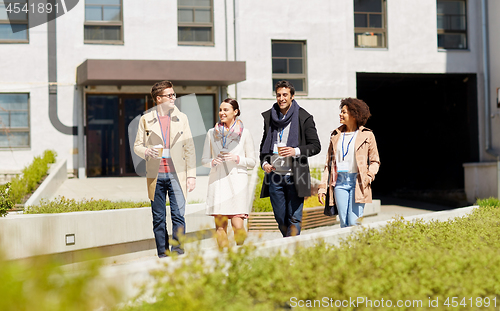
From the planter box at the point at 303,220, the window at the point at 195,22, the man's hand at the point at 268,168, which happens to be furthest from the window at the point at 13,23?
the man's hand at the point at 268,168

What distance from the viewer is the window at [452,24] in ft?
63.9

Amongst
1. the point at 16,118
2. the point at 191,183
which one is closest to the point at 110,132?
the point at 16,118

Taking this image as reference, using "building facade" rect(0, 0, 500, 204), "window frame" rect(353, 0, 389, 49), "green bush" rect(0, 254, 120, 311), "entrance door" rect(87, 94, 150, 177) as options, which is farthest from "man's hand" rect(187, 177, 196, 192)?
"window frame" rect(353, 0, 389, 49)

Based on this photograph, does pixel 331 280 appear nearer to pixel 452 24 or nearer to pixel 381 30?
pixel 381 30

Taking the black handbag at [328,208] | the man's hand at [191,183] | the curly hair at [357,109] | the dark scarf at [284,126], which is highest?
the curly hair at [357,109]

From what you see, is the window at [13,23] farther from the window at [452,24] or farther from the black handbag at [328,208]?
the window at [452,24]

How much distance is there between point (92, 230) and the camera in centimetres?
718

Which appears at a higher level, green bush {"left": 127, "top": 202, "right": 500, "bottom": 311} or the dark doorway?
the dark doorway

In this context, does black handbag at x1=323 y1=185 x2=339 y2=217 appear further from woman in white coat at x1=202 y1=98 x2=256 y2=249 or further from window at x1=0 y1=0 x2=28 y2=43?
window at x1=0 y1=0 x2=28 y2=43

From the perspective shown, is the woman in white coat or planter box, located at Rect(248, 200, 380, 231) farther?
planter box, located at Rect(248, 200, 380, 231)

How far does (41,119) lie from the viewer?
16547 mm

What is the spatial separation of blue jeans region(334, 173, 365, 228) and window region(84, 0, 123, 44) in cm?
1284

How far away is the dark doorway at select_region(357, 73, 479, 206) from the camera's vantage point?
20.0 meters

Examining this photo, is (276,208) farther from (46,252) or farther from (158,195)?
(46,252)
